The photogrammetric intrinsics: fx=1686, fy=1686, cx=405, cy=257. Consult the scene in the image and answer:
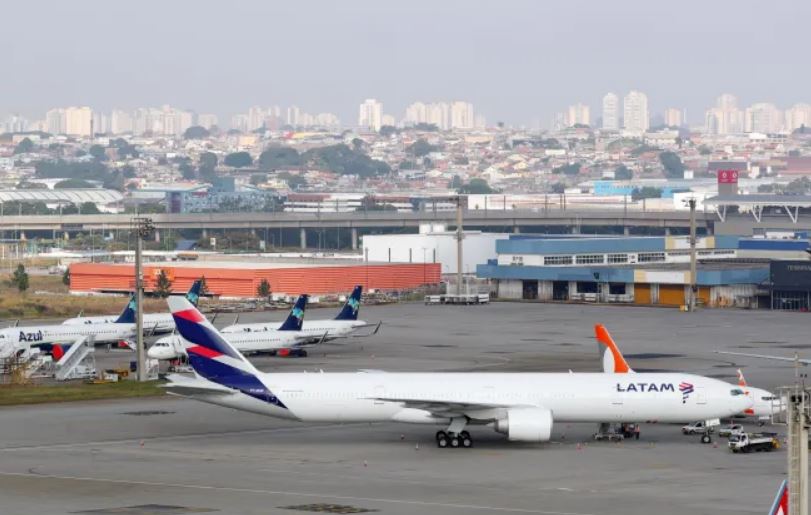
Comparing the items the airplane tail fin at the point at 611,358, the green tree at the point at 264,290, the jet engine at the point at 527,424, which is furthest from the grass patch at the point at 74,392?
the green tree at the point at 264,290

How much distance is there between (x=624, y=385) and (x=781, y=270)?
96988 millimetres

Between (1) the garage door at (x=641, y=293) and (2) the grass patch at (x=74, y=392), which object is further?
(1) the garage door at (x=641, y=293)

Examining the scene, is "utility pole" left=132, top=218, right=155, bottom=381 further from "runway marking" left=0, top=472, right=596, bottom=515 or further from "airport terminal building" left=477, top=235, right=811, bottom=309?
"airport terminal building" left=477, top=235, right=811, bottom=309

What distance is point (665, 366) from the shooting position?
10600 cm

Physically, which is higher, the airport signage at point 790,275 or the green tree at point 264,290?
the airport signage at point 790,275

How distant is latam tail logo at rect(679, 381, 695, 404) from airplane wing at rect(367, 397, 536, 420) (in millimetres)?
6661

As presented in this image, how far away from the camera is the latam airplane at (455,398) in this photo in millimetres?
67000

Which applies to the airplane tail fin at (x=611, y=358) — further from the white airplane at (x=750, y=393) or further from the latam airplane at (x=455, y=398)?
the latam airplane at (x=455, y=398)

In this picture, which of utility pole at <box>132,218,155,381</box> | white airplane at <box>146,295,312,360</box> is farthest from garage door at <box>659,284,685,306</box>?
utility pole at <box>132,218,155,381</box>

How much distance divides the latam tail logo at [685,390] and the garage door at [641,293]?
100466 mm

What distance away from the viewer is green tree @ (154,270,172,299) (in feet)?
583

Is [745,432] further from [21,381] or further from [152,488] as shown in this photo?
[21,381]

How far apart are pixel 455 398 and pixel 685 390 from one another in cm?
924

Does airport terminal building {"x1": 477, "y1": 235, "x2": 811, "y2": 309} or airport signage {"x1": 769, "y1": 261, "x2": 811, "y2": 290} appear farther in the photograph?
airport terminal building {"x1": 477, "y1": 235, "x2": 811, "y2": 309}
